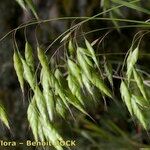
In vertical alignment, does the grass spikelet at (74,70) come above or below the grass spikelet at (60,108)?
above

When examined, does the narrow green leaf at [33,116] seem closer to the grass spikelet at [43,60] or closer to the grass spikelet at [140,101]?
the grass spikelet at [43,60]

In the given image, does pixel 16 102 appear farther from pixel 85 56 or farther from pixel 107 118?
pixel 85 56

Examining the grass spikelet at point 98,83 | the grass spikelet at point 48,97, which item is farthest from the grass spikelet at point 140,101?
the grass spikelet at point 48,97

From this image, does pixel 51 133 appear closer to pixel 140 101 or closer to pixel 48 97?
pixel 48 97

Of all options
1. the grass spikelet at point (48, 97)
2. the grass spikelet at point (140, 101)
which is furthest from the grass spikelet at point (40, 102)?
the grass spikelet at point (140, 101)

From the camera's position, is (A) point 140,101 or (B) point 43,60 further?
(A) point 140,101

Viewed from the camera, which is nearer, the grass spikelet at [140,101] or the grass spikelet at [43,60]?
the grass spikelet at [43,60]

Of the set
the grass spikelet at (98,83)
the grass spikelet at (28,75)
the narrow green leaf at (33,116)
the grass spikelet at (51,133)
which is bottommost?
the grass spikelet at (51,133)

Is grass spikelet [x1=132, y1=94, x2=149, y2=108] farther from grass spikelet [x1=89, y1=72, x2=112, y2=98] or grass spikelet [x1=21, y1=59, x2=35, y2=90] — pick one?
grass spikelet [x1=21, y1=59, x2=35, y2=90]

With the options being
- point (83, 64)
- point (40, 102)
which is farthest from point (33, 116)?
point (83, 64)

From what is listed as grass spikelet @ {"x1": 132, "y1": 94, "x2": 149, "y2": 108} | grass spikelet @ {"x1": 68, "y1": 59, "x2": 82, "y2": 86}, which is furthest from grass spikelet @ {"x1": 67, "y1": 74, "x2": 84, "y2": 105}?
grass spikelet @ {"x1": 132, "y1": 94, "x2": 149, "y2": 108}

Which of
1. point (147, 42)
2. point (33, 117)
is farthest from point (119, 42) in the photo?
point (33, 117)

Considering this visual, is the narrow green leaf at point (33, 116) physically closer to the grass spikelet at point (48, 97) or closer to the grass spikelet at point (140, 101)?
the grass spikelet at point (48, 97)
